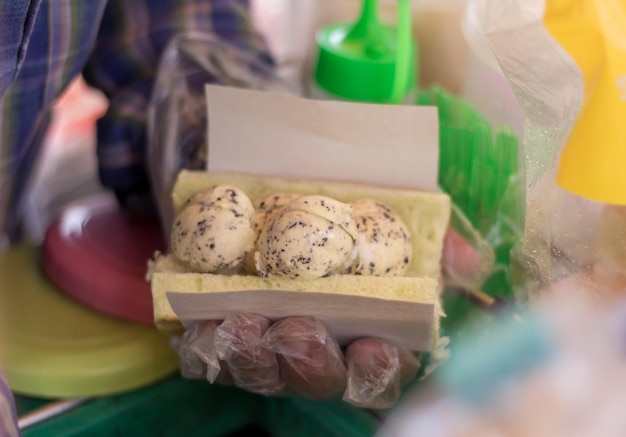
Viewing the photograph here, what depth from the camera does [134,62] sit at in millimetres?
746

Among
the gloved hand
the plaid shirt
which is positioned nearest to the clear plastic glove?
the gloved hand

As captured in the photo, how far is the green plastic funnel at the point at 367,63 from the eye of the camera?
71 cm

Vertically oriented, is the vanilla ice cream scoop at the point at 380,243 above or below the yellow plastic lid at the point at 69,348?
above

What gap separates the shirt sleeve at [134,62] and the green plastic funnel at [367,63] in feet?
0.30

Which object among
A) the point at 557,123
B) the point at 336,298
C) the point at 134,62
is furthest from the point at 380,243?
the point at 134,62

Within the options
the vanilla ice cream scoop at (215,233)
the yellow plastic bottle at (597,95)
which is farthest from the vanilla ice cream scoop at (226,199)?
the yellow plastic bottle at (597,95)

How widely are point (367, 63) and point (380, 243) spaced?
0.33 metres

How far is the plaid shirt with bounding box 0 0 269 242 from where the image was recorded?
0.57 meters

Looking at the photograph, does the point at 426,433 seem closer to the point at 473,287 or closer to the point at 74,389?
the point at 473,287

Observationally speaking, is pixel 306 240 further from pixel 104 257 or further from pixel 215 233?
pixel 104 257

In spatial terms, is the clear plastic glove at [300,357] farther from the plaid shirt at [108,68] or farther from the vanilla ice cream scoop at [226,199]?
the plaid shirt at [108,68]

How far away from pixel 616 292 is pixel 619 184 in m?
0.08

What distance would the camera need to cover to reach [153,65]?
0.75 metres

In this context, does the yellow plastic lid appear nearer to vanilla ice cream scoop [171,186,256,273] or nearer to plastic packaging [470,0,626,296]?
vanilla ice cream scoop [171,186,256,273]
